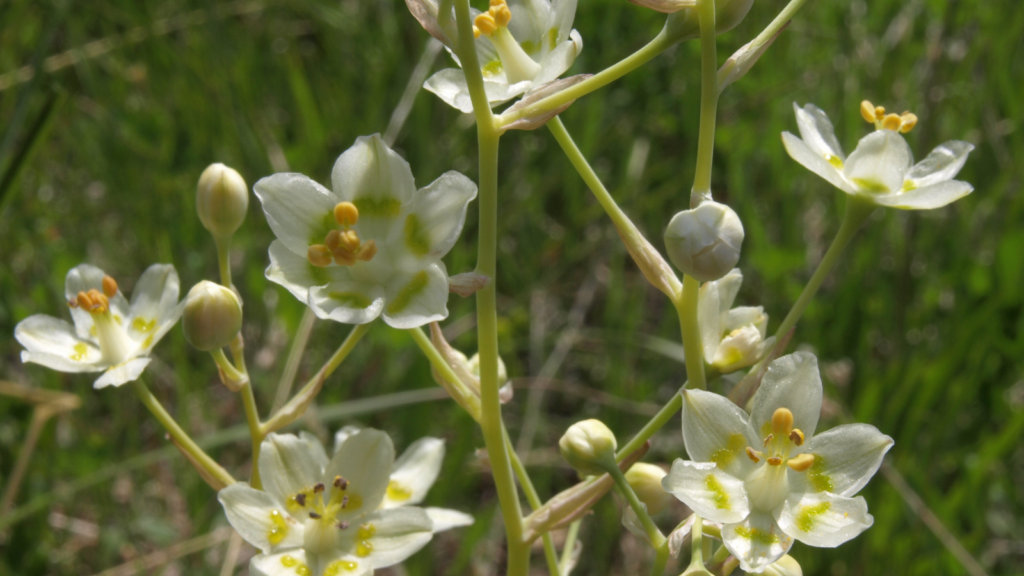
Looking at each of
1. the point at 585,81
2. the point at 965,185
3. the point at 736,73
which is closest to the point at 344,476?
the point at 585,81

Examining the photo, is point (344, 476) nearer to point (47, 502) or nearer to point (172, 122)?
point (47, 502)

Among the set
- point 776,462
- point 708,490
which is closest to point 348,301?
point 708,490

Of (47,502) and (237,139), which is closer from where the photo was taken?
(47,502)

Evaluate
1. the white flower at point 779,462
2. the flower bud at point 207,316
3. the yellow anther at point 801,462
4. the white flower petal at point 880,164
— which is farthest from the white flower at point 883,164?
the flower bud at point 207,316

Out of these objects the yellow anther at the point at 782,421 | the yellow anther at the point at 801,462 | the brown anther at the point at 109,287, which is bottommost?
the yellow anther at the point at 801,462

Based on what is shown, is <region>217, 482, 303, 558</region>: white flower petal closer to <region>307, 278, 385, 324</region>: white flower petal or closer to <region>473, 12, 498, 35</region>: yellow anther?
<region>307, 278, 385, 324</region>: white flower petal

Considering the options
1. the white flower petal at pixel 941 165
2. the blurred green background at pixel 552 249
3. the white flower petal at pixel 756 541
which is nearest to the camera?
the white flower petal at pixel 756 541

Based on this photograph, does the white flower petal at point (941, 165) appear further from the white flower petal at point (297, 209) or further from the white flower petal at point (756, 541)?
the white flower petal at point (297, 209)

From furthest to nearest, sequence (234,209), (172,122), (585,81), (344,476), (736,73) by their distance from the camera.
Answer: (172,122) → (234,209) → (344,476) → (736,73) → (585,81)
